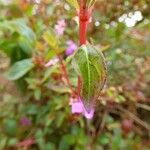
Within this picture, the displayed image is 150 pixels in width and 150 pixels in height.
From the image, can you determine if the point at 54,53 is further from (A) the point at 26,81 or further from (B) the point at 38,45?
(A) the point at 26,81

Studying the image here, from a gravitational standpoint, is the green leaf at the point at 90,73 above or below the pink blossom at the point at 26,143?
above

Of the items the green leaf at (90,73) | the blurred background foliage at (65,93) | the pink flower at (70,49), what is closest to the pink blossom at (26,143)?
the blurred background foliage at (65,93)

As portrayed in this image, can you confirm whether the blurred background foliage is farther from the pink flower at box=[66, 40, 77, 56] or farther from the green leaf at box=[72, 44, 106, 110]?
the green leaf at box=[72, 44, 106, 110]

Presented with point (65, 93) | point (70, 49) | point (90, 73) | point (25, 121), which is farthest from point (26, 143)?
point (90, 73)

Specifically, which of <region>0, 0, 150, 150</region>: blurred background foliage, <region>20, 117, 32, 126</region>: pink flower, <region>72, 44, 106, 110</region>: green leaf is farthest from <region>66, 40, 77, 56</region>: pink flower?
<region>72, 44, 106, 110</region>: green leaf

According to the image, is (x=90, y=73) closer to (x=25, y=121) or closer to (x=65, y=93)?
(x=65, y=93)

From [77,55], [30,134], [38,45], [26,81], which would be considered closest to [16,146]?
[30,134]

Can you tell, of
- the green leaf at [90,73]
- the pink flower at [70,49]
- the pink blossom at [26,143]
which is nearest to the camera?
the green leaf at [90,73]

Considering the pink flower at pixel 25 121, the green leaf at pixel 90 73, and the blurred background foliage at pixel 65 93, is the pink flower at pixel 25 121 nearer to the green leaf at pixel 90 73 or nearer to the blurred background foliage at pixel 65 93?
the blurred background foliage at pixel 65 93
